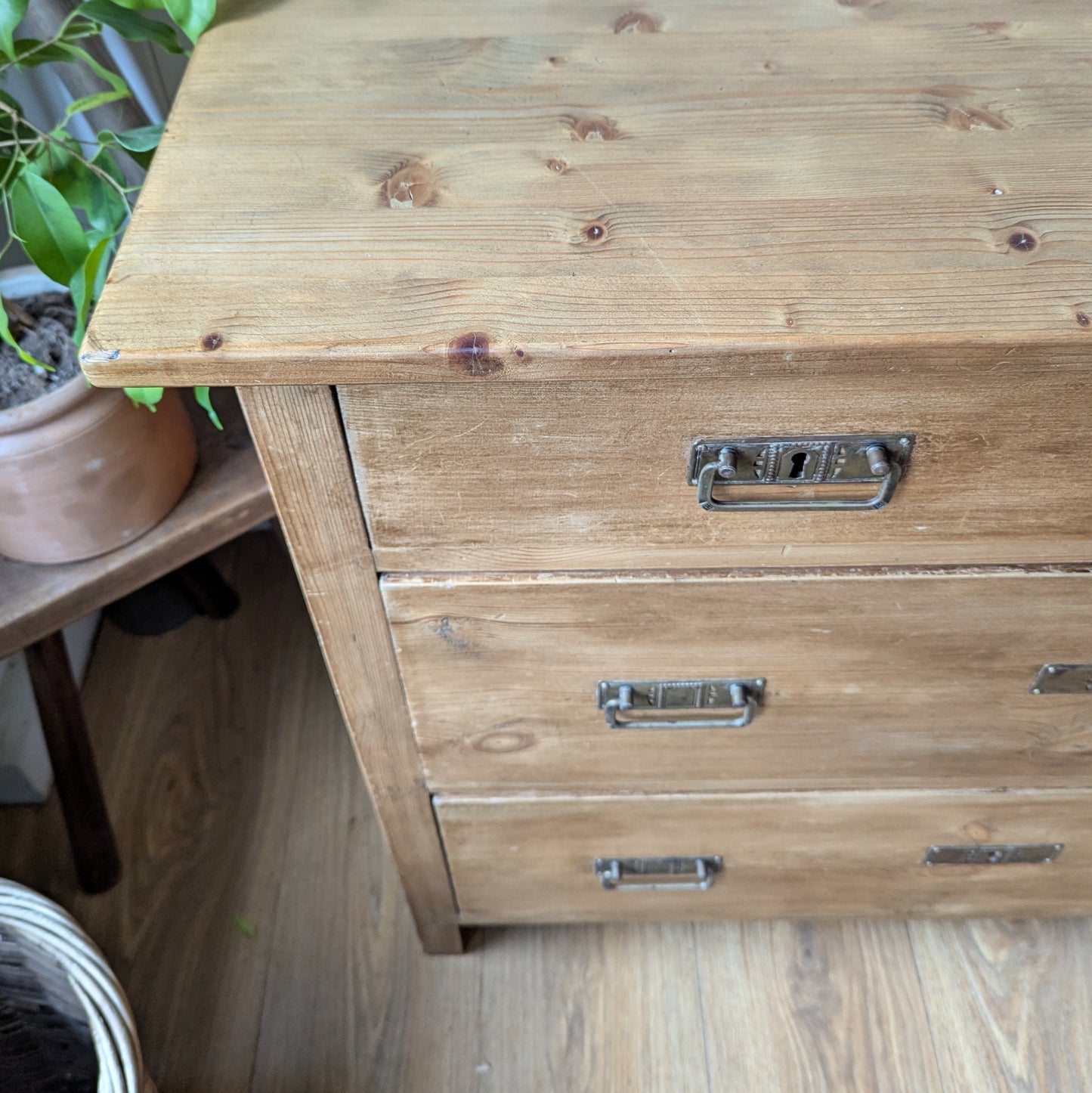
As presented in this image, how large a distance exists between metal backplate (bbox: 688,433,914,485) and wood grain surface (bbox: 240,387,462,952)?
0.67ft

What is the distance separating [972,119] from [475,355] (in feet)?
1.16

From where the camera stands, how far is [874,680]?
699mm

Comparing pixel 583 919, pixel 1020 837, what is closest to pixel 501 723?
pixel 583 919

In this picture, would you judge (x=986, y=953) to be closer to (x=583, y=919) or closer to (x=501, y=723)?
(x=583, y=919)

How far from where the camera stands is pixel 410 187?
56cm

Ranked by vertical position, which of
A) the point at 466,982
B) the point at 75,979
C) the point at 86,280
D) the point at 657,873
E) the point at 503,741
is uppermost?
the point at 86,280

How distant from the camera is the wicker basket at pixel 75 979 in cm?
74

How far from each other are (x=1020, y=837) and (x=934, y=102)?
0.61 m

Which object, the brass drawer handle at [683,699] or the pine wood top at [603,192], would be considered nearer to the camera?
the pine wood top at [603,192]

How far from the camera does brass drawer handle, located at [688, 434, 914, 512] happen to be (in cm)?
54

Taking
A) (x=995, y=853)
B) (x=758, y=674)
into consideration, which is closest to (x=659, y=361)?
(x=758, y=674)

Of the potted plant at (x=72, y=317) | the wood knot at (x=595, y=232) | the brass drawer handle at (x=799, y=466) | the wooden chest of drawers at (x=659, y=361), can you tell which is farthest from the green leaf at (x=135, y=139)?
the brass drawer handle at (x=799, y=466)

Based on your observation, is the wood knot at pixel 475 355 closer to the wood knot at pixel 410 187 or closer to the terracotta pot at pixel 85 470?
the wood knot at pixel 410 187

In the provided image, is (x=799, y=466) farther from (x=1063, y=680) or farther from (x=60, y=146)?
(x=60, y=146)
